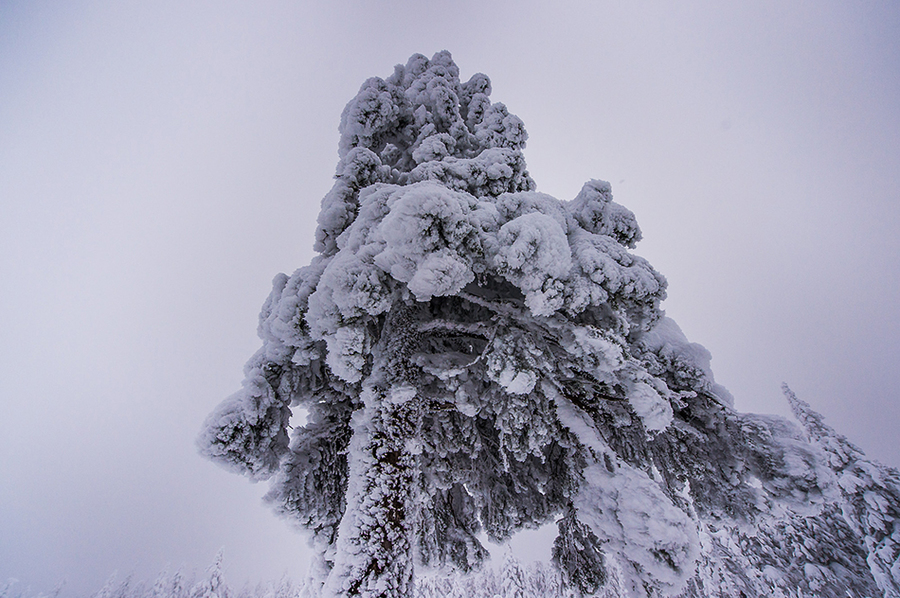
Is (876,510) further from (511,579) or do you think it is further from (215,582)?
(215,582)

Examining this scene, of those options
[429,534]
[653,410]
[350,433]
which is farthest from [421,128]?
[429,534]

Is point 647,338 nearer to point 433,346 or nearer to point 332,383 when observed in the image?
point 433,346

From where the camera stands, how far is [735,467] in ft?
15.3

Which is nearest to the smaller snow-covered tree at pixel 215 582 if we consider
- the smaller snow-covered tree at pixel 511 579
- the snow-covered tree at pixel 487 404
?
the smaller snow-covered tree at pixel 511 579

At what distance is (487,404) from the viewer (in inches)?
199

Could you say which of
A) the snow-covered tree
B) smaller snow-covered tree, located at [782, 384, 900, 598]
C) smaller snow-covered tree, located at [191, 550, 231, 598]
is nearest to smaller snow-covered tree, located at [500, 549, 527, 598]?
smaller snow-covered tree, located at [191, 550, 231, 598]

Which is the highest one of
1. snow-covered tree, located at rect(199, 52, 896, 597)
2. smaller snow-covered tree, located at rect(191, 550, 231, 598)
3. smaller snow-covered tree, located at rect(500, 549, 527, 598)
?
snow-covered tree, located at rect(199, 52, 896, 597)

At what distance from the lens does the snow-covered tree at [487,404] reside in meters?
3.62

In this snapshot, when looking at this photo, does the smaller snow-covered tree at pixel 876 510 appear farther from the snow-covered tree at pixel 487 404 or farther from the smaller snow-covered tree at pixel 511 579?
the smaller snow-covered tree at pixel 511 579

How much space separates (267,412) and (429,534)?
3588 millimetres

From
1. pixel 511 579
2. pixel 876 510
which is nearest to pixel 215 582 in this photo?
pixel 511 579

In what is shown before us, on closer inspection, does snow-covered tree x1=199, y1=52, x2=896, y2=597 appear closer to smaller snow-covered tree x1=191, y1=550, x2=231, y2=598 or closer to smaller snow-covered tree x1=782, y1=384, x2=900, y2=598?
smaller snow-covered tree x1=782, y1=384, x2=900, y2=598

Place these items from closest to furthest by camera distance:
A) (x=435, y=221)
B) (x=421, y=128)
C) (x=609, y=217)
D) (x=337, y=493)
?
(x=435, y=221)
(x=337, y=493)
(x=609, y=217)
(x=421, y=128)

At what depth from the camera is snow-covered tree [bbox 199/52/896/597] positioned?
362cm
